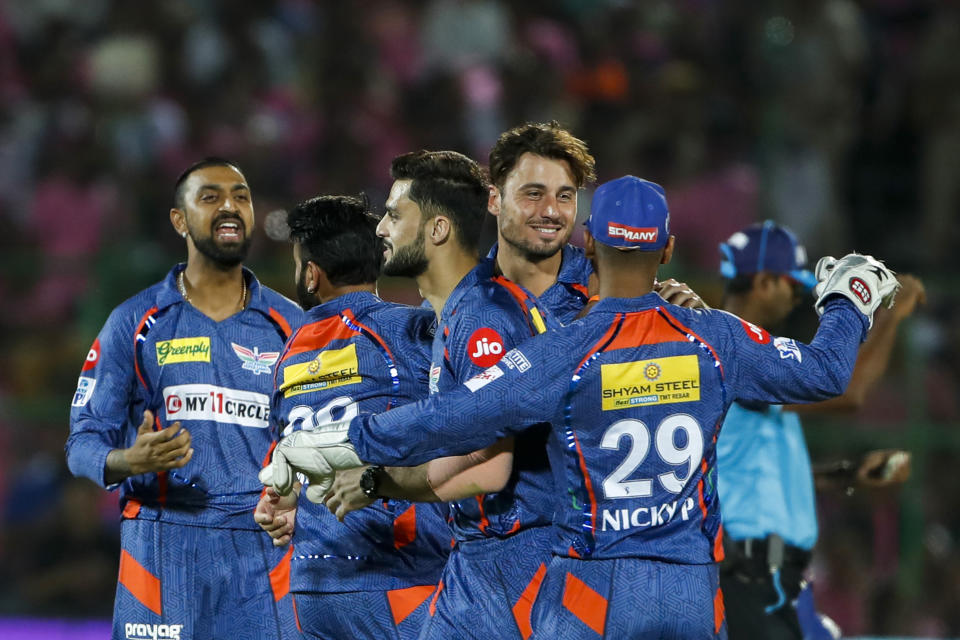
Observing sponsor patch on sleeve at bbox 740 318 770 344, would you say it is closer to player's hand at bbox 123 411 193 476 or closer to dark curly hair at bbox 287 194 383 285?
dark curly hair at bbox 287 194 383 285

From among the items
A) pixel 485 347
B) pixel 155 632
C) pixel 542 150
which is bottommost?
pixel 155 632

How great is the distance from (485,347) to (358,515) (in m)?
1.16

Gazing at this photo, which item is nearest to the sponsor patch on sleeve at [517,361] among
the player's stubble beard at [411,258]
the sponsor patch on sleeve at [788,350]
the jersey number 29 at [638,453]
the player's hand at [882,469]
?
the jersey number 29 at [638,453]

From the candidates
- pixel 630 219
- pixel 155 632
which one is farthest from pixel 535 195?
pixel 155 632

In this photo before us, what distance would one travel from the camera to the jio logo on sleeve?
14.3 ft

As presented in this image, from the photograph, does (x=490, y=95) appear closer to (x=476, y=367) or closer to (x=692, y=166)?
(x=692, y=166)

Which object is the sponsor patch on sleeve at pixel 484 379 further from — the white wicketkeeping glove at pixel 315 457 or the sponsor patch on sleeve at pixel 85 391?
the sponsor patch on sleeve at pixel 85 391

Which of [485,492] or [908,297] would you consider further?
[908,297]

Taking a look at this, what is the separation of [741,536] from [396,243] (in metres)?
2.23

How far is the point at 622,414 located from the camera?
4137mm

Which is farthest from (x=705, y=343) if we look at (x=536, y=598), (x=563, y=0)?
(x=563, y=0)

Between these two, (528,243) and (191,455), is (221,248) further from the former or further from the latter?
(528,243)

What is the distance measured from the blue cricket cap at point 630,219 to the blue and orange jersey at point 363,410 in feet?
3.80

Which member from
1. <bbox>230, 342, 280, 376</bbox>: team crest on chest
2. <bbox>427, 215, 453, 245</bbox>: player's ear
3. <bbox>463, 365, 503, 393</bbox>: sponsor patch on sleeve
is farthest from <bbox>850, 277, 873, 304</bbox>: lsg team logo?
<bbox>230, 342, 280, 376</bbox>: team crest on chest
